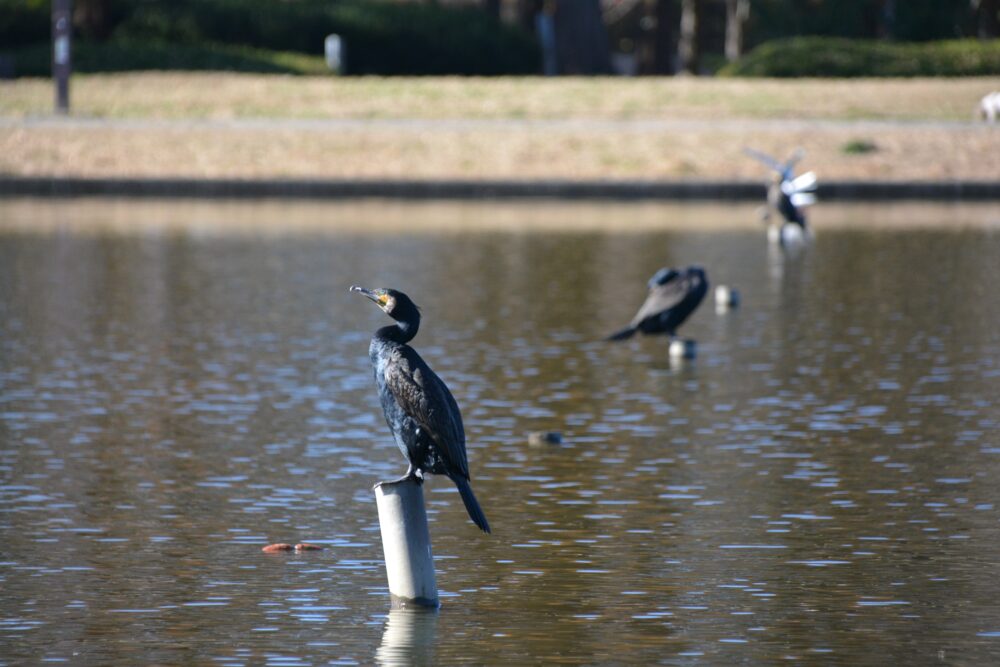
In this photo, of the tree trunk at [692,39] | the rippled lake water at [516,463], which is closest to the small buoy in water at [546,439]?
the rippled lake water at [516,463]

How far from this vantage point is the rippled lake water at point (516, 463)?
7672 millimetres

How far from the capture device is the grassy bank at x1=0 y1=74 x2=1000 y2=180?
1297 inches

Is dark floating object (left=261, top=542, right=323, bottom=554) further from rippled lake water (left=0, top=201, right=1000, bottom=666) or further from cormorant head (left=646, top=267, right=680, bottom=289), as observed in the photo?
cormorant head (left=646, top=267, right=680, bottom=289)

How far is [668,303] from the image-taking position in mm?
15719

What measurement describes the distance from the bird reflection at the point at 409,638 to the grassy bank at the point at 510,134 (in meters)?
25.1

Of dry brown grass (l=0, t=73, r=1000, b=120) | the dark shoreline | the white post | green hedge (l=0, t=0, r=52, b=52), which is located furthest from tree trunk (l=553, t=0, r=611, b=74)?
the white post

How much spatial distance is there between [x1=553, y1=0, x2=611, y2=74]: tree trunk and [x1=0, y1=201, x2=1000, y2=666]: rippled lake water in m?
23.7

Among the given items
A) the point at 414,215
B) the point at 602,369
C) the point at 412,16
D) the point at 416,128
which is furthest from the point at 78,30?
the point at 602,369

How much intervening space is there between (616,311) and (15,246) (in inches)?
315

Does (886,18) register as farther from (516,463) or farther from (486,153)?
(516,463)

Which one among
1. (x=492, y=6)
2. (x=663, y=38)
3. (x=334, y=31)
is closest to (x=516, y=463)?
(x=334, y=31)

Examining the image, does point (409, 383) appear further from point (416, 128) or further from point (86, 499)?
point (416, 128)

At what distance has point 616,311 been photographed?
18.4 m

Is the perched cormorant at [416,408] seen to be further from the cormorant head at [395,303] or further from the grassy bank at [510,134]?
the grassy bank at [510,134]
